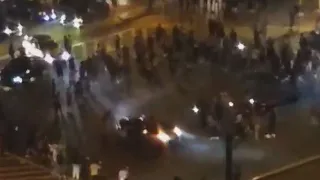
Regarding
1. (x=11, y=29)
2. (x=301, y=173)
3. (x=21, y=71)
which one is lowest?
(x=301, y=173)

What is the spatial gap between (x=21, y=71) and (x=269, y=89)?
12.7 feet

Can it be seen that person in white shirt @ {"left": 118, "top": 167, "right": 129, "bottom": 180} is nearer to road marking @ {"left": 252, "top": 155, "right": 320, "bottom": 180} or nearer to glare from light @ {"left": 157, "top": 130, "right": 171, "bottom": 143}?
glare from light @ {"left": 157, "top": 130, "right": 171, "bottom": 143}

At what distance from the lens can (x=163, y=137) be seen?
Result: 10.4 m

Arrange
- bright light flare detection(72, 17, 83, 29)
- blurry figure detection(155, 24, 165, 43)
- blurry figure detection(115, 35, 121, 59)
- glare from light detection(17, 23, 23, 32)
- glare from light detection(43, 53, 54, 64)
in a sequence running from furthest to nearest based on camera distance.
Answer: bright light flare detection(72, 17, 83, 29), glare from light detection(17, 23, 23, 32), blurry figure detection(155, 24, 165, 43), blurry figure detection(115, 35, 121, 59), glare from light detection(43, 53, 54, 64)

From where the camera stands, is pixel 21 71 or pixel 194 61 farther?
pixel 194 61

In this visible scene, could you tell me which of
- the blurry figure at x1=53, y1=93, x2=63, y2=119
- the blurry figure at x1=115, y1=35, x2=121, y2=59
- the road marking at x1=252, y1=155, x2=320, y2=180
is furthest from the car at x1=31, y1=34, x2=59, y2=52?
the road marking at x1=252, y1=155, x2=320, y2=180

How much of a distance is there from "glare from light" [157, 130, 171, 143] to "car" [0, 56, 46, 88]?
10.1 ft

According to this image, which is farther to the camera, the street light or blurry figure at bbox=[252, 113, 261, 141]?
the street light

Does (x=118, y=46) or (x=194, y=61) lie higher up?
(x=118, y=46)

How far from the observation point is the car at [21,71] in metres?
12.4

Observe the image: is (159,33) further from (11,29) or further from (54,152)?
(54,152)

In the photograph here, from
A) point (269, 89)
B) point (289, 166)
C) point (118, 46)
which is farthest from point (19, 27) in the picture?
point (289, 166)

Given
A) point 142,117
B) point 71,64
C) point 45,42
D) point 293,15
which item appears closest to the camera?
point 142,117

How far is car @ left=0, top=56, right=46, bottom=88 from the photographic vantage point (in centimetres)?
1241
